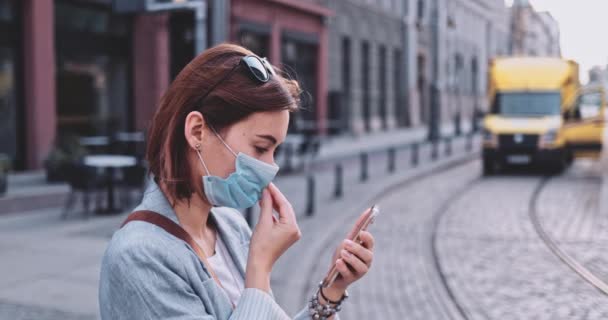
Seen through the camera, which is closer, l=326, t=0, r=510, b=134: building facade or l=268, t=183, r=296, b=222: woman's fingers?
l=268, t=183, r=296, b=222: woman's fingers

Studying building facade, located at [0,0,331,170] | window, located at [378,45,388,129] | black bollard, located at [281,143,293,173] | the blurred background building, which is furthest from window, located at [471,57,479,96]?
black bollard, located at [281,143,293,173]

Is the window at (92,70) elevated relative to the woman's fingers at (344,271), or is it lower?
elevated

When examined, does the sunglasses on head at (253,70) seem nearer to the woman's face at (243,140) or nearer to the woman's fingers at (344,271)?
the woman's face at (243,140)

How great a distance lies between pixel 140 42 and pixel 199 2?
1183cm

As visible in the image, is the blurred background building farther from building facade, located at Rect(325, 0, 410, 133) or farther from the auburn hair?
the auburn hair

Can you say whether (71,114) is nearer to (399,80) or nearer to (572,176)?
(572,176)

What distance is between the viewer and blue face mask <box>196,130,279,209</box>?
5.97ft

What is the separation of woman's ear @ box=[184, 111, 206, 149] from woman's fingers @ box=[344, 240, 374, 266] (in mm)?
441

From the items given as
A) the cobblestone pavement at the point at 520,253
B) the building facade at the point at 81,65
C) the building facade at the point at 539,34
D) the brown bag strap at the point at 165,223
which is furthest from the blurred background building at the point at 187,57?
the building facade at the point at 539,34

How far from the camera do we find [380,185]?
14.7 metres

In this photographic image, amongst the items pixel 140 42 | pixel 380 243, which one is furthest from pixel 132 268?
pixel 140 42

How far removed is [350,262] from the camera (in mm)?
1831

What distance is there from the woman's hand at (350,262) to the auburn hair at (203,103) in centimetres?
37

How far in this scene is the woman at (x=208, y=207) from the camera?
1650mm
